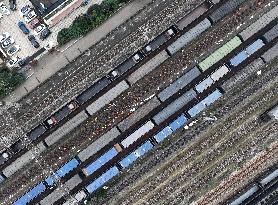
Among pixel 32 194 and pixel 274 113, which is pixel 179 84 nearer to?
pixel 274 113

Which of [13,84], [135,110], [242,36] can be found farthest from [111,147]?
[242,36]

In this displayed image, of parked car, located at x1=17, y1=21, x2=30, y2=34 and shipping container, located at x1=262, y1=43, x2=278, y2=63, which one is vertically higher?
parked car, located at x1=17, y1=21, x2=30, y2=34

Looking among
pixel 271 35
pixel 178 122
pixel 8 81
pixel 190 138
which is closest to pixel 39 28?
pixel 8 81

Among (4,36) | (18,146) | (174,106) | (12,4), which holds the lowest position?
(174,106)

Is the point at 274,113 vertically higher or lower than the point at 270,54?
lower

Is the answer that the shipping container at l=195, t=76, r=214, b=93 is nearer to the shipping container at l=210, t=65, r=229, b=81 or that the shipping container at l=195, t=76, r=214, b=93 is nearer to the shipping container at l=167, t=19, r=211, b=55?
the shipping container at l=210, t=65, r=229, b=81

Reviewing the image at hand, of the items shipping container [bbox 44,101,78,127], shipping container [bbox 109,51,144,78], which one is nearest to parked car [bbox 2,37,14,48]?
shipping container [bbox 44,101,78,127]

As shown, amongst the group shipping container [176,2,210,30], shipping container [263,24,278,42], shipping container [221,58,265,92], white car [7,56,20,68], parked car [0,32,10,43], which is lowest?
shipping container [221,58,265,92]
